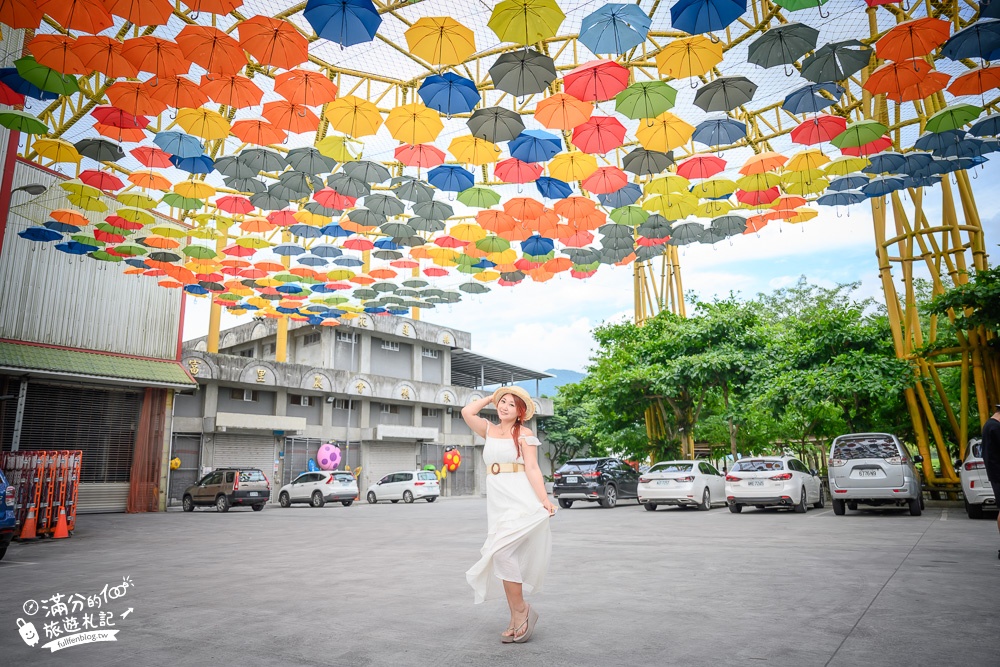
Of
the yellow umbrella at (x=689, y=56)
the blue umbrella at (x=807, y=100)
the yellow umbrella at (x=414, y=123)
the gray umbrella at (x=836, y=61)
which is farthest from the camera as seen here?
the yellow umbrella at (x=414, y=123)

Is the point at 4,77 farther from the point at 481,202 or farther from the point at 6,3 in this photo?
the point at 481,202

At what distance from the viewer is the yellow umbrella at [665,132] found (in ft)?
38.1

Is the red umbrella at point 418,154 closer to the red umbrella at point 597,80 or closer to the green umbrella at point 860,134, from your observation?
the red umbrella at point 597,80

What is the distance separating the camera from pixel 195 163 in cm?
1277

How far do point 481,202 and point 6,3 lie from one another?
869cm

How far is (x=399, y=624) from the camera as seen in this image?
16.4ft

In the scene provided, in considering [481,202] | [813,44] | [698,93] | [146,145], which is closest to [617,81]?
[698,93]

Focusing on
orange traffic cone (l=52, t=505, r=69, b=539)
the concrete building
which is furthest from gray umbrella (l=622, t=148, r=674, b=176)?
the concrete building

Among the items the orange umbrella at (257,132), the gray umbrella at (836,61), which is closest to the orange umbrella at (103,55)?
the orange umbrella at (257,132)

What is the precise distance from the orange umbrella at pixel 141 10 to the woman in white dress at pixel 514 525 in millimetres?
7765

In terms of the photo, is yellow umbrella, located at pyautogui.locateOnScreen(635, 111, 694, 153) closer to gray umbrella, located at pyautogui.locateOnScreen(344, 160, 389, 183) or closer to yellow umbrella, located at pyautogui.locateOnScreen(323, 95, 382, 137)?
yellow umbrella, located at pyautogui.locateOnScreen(323, 95, 382, 137)

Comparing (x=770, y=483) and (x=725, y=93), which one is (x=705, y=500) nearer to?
(x=770, y=483)

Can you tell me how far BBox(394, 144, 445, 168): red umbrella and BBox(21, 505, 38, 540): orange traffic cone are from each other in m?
10.3

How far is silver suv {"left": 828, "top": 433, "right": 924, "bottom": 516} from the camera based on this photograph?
44.8 ft
